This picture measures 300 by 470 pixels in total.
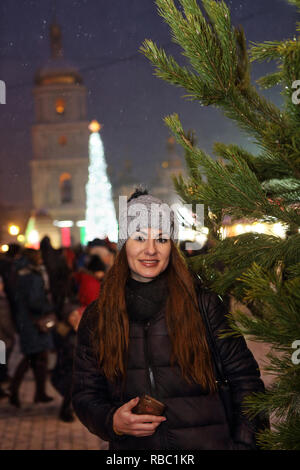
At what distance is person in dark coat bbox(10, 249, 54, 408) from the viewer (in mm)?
8219

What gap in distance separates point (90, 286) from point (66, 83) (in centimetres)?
5124

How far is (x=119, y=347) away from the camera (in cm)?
266

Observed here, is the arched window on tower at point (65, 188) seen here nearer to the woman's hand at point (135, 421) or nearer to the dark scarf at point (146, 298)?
the dark scarf at point (146, 298)

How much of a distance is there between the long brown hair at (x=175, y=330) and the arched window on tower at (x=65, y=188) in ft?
189

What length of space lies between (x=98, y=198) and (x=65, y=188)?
14.3 meters

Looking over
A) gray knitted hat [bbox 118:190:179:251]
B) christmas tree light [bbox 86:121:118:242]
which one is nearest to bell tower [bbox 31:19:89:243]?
christmas tree light [bbox 86:121:118:242]

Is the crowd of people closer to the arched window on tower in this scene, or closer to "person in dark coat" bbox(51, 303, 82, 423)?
"person in dark coat" bbox(51, 303, 82, 423)

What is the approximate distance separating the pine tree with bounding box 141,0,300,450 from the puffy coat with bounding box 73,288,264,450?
370mm

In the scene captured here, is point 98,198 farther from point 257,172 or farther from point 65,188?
point 257,172

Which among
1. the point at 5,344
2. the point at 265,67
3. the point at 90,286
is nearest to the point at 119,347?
the point at 265,67

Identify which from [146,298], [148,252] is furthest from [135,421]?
[148,252]

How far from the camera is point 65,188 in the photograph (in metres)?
63.2

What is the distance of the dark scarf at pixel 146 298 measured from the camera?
2.77 meters

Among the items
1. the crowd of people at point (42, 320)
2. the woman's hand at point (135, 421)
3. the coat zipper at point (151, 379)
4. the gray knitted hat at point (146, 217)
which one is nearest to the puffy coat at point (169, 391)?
the coat zipper at point (151, 379)
